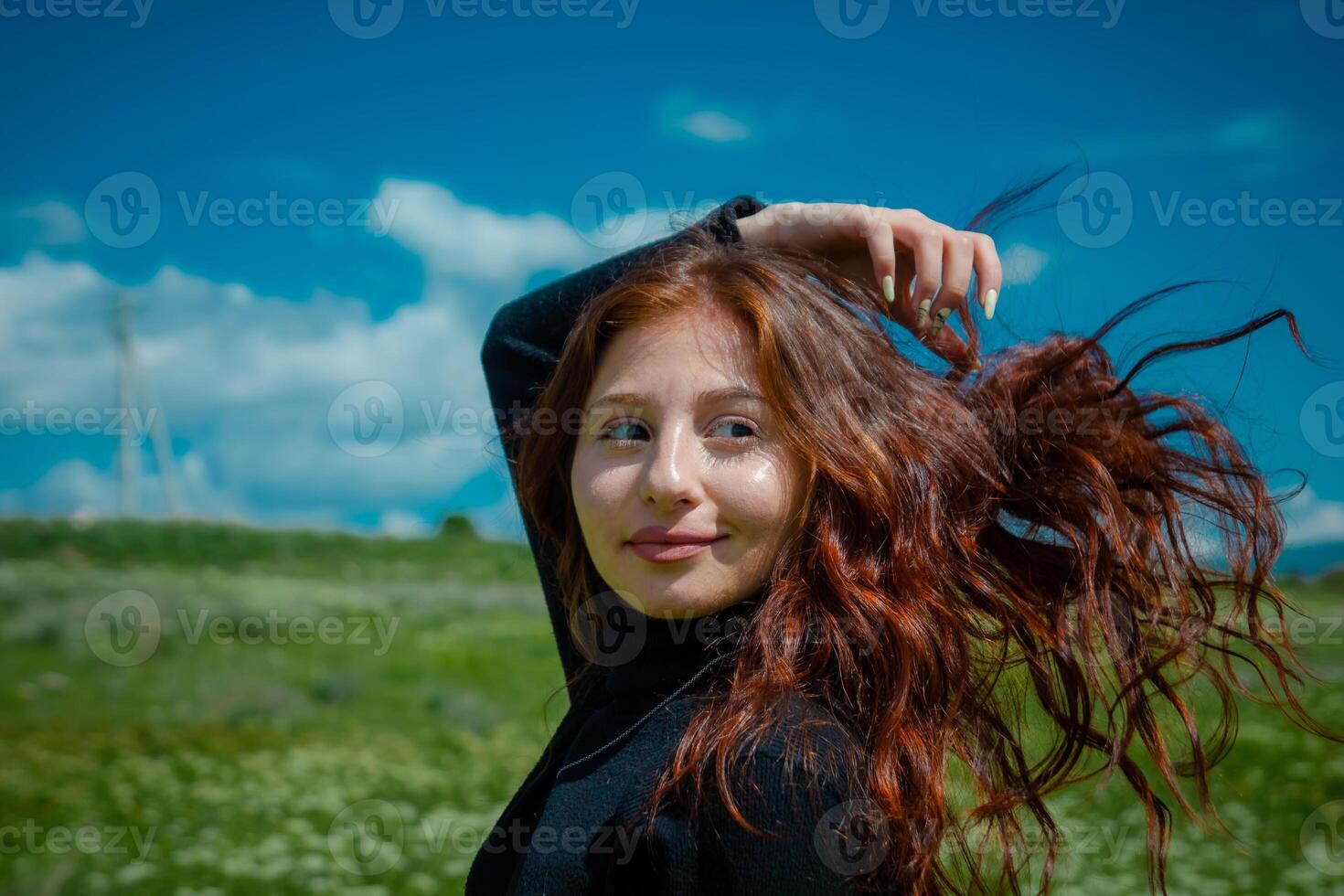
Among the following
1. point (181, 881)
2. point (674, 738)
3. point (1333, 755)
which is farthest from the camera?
point (1333, 755)

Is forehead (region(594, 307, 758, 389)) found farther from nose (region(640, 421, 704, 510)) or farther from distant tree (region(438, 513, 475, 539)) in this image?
distant tree (region(438, 513, 475, 539))

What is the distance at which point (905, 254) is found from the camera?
7.23 feet

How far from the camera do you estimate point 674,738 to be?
5.90ft

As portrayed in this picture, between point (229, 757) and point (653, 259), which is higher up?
point (653, 259)

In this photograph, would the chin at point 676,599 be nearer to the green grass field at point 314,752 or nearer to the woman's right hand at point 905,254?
the woman's right hand at point 905,254

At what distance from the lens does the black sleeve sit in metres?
2.44

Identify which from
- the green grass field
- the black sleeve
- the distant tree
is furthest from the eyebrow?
the distant tree

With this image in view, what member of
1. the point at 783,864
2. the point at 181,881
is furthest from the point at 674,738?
the point at 181,881

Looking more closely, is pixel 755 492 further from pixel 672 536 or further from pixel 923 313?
pixel 923 313

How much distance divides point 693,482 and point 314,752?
22.0 ft

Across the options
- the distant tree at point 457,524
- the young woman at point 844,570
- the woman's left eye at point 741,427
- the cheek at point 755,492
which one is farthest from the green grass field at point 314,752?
the distant tree at point 457,524

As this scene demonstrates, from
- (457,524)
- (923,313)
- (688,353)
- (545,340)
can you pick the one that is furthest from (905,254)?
(457,524)

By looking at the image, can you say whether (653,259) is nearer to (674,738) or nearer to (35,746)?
(674,738)

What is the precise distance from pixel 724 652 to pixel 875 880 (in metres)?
0.47
